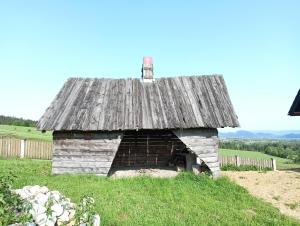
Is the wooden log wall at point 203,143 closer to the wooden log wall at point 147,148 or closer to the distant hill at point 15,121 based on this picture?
the wooden log wall at point 147,148

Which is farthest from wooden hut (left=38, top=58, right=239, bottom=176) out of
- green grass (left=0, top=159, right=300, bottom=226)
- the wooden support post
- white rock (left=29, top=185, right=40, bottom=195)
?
white rock (left=29, top=185, right=40, bottom=195)

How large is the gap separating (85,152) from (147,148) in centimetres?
353

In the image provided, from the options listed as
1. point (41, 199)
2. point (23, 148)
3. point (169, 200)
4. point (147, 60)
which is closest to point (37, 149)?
point (23, 148)

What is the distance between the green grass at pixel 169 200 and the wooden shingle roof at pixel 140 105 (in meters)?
2.51

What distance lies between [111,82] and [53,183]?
7642mm

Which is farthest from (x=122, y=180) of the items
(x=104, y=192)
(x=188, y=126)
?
(x=188, y=126)

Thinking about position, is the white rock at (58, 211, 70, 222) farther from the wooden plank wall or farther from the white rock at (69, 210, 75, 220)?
the wooden plank wall

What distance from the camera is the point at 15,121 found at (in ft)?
156

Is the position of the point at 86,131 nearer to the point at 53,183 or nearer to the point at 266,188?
the point at 53,183

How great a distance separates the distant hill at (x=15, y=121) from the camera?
46062 mm

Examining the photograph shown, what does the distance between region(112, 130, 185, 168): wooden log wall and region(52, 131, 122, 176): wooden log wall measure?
181cm

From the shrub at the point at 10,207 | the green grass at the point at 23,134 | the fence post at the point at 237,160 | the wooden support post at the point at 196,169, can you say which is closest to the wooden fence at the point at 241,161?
the fence post at the point at 237,160

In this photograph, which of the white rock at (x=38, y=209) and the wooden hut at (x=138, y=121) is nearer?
the white rock at (x=38, y=209)

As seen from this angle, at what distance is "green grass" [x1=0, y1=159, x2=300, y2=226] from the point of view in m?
9.68
